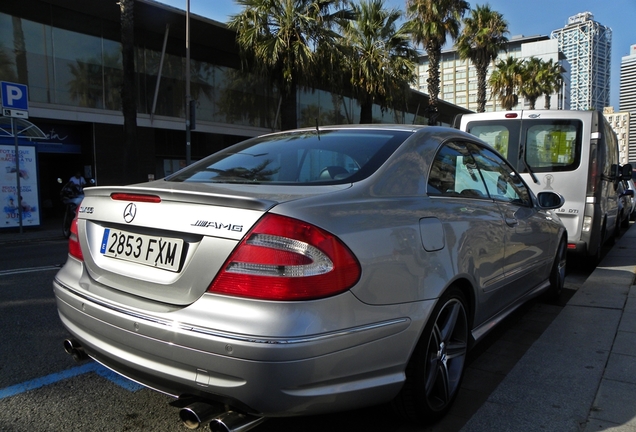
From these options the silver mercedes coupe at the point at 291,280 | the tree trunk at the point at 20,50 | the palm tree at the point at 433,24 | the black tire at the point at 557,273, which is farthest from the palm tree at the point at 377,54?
the silver mercedes coupe at the point at 291,280

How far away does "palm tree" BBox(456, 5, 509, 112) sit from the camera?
2830 centimetres

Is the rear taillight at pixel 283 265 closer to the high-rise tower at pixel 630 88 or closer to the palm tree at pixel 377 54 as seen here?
the palm tree at pixel 377 54

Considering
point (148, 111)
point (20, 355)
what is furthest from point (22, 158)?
point (20, 355)

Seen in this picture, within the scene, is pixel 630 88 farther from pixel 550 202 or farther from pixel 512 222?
pixel 512 222

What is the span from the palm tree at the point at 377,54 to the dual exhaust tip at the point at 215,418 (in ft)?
62.0

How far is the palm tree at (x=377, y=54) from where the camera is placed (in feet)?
66.7

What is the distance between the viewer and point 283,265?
6.20 feet

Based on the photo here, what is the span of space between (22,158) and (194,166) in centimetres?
1180

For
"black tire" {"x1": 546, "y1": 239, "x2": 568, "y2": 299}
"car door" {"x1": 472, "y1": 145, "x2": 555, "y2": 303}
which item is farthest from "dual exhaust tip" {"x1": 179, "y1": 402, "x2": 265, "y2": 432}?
"black tire" {"x1": 546, "y1": 239, "x2": 568, "y2": 299}

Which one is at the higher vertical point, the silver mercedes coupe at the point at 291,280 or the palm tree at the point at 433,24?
the palm tree at the point at 433,24

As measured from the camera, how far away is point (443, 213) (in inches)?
104

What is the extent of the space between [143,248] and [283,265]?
29.4 inches

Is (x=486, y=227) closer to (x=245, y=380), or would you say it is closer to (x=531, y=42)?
(x=245, y=380)

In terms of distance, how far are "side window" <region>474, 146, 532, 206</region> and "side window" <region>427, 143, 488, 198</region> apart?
0.48ft
